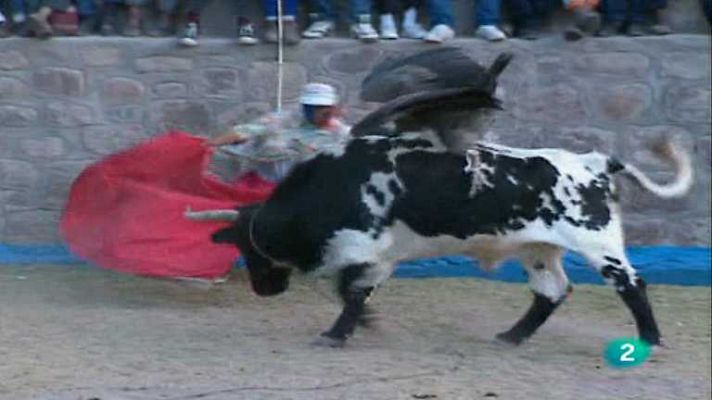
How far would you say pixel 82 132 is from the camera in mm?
9969

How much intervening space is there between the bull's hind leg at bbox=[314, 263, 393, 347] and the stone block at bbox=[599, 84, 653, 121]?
2.71m

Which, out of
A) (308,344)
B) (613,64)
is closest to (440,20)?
(613,64)

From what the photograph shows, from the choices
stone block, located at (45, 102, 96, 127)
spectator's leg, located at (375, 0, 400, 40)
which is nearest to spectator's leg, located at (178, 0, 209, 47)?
stone block, located at (45, 102, 96, 127)

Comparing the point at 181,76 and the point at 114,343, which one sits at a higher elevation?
the point at 181,76

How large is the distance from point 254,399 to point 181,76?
3.51 meters

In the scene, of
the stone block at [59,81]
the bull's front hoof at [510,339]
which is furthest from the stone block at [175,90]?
the bull's front hoof at [510,339]

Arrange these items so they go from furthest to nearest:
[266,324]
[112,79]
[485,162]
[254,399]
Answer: [112,79]
[266,324]
[485,162]
[254,399]

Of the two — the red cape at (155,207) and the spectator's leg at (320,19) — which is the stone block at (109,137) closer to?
the red cape at (155,207)

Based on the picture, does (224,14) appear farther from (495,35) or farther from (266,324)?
(266,324)

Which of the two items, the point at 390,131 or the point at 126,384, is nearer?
the point at 126,384

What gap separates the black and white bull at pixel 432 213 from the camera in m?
7.82

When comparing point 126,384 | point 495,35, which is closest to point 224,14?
point 495,35

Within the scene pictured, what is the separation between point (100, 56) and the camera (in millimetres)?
9938

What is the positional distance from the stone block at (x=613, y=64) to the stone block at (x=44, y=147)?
3.00m
